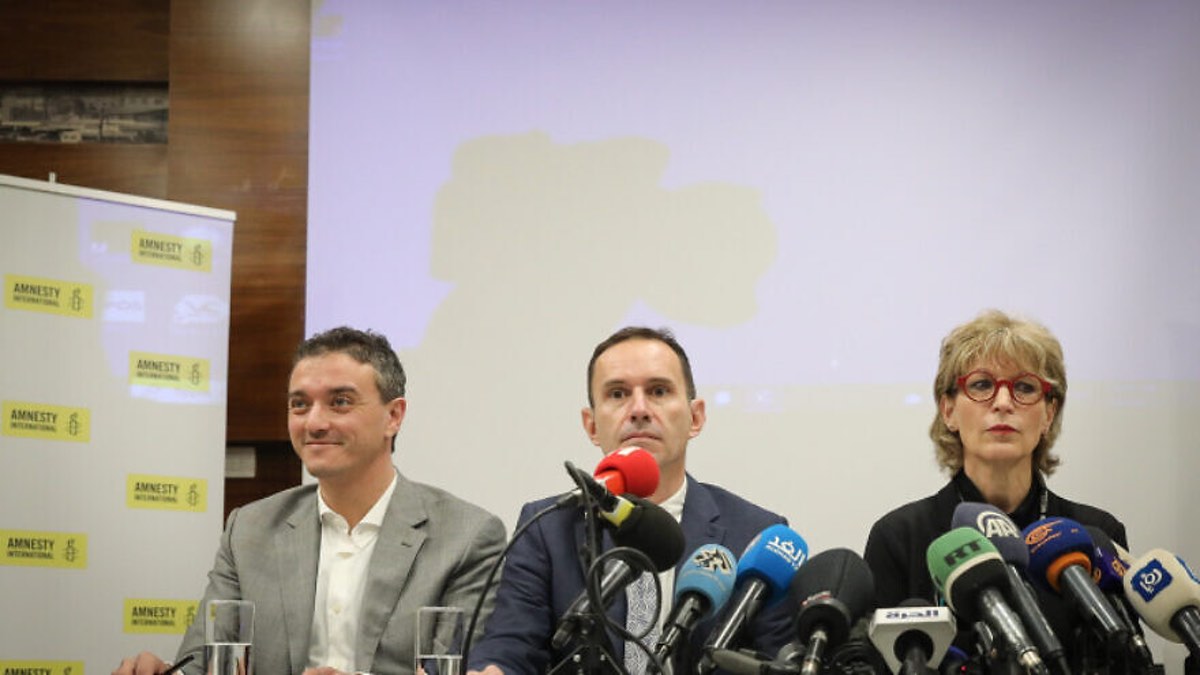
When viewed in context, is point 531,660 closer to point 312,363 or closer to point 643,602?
point 643,602

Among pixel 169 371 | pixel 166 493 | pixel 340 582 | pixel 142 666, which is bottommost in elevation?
pixel 142 666

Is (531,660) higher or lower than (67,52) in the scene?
lower

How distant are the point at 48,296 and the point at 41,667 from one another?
1152 mm

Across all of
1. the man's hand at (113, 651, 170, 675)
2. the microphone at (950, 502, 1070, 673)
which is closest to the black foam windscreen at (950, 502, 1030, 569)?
the microphone at (950, 502, 1070, 673)

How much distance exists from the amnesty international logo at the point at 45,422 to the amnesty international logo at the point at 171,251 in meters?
0.55

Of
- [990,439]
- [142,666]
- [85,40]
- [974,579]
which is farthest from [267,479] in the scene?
[974,579]

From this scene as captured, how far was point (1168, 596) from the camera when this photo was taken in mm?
2201

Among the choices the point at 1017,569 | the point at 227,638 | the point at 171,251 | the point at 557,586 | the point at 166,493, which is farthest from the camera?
the point at 171,251

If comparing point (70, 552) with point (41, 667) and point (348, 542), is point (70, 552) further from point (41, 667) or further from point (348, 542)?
point (348, 542)

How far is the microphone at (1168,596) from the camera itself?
2.18 metres

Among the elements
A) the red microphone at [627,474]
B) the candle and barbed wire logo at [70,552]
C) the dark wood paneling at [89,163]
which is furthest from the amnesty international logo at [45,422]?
the red microphone at [627,474]

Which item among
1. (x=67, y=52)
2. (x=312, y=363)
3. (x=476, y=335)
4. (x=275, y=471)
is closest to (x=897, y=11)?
(x=476, y=335)

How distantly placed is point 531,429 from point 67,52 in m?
2.34

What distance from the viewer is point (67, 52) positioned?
5141 millimetres
